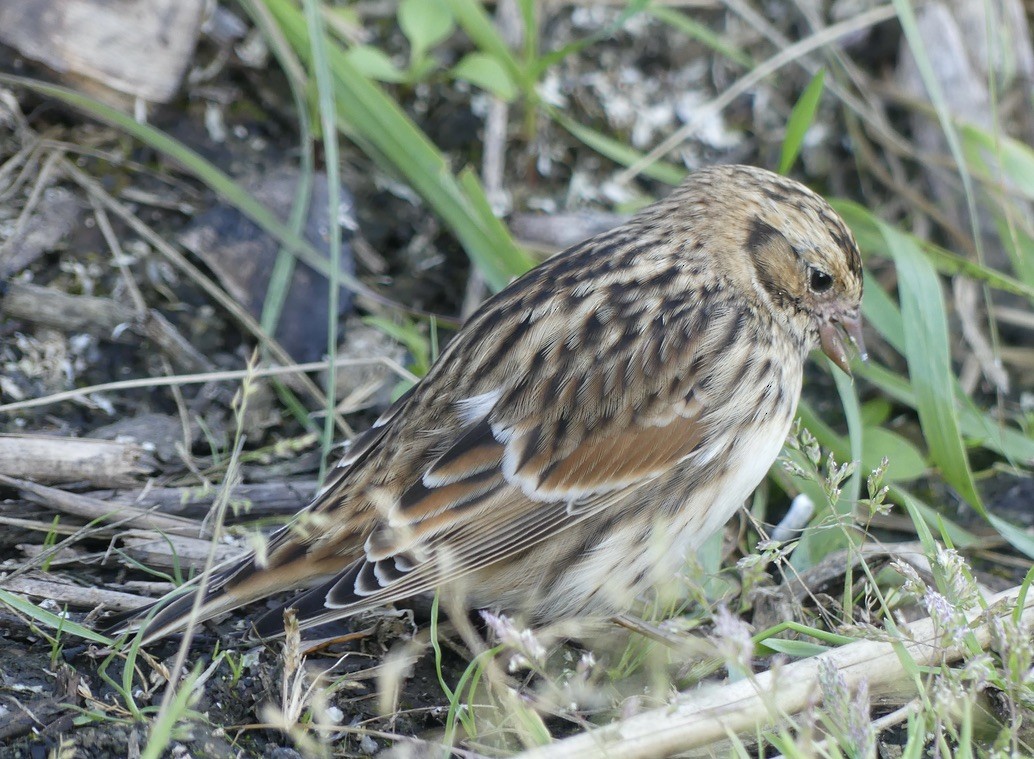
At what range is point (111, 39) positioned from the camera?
3.94 metres

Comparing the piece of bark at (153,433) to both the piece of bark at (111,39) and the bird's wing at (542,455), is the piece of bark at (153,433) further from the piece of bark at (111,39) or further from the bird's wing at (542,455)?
the piece of bark at (111,39)

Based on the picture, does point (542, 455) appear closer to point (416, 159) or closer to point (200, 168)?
point (416, 159)

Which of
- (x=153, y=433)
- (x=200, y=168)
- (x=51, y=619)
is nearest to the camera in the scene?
(x=51, y=619)

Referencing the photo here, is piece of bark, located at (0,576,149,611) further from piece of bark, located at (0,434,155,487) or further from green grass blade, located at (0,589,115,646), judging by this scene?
piece of bark, located at (0,434,155,487)

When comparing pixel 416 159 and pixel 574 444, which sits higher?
pixel 416 159

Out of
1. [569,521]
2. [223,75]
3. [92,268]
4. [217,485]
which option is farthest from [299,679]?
[223,75]

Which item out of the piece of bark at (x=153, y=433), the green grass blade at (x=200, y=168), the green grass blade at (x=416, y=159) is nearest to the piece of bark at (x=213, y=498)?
the piece of bark at (x=153, y=433)

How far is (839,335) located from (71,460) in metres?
2.21

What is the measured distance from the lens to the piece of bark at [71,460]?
3.20m

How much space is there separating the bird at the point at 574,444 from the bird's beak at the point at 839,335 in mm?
84

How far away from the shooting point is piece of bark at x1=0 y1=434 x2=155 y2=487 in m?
3.20

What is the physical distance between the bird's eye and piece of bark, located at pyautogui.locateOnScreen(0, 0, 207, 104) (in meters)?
2.28

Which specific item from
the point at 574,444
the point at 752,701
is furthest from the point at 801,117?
the point at 752,701

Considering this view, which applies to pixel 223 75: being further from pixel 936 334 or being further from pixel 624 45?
pixel 936 334
